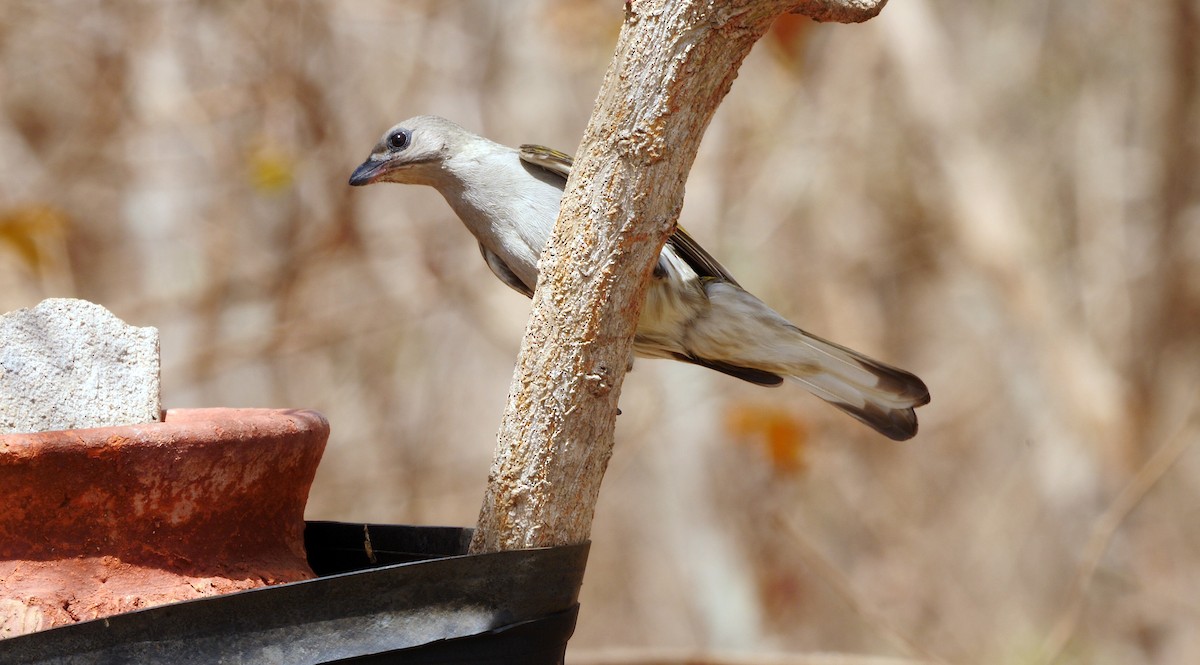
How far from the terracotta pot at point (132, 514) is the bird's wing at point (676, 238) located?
1.69 m

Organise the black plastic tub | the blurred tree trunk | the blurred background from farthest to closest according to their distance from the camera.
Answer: the blurred background → the blurred tree trunk → the black plastic tub

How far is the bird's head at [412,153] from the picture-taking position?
375cm

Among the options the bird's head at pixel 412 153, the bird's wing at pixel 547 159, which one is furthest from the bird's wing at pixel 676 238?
the bird's head at pixel 412 153

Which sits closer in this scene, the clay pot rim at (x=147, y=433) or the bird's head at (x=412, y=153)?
the clay pot rim at (x=147, y=433)

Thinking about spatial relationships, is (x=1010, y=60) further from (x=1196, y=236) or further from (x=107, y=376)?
(x=107, y=376)

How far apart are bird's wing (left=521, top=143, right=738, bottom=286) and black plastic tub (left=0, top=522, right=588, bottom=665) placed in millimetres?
1699

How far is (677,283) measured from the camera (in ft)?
11.7

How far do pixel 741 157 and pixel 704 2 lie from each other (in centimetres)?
645

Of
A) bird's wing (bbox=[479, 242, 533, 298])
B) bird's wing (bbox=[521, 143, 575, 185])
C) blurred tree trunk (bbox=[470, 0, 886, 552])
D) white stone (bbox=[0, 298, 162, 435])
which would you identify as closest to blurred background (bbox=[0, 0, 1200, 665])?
bird's wing (bbox=[479, 242, 533, 298])

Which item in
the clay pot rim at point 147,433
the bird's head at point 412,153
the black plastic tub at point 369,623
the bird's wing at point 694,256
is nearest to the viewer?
the black plastic tub at point 369,623

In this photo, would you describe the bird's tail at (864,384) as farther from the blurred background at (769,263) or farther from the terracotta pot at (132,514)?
the terracotta pot at (132,514)

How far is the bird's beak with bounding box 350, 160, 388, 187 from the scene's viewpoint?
3833 mm

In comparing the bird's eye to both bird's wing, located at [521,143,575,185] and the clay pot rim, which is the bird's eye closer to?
bird's wing, located at [521,143,575,185]

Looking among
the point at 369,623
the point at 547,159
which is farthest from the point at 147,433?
the point at 547,159
